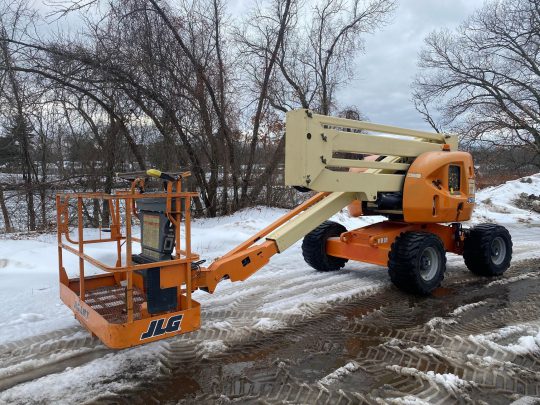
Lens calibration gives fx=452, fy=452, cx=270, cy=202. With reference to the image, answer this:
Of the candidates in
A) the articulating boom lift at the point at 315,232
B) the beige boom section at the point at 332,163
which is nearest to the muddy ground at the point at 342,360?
the articulating boom lift at the point at 315,232

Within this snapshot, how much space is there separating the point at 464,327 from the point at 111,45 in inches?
386

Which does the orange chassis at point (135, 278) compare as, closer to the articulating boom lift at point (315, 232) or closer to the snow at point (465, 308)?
the articulating boom lift at point (315, 232)

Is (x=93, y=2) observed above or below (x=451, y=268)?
above

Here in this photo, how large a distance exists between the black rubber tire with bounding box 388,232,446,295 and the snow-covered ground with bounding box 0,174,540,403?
502mm

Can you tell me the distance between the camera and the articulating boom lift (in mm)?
3934

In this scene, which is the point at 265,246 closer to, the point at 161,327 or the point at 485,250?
the point at 161,327

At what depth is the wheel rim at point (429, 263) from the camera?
6184 millimetres

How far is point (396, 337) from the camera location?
4.52 meters

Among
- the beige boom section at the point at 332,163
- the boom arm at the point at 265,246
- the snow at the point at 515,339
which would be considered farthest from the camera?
the beige boom section at the point at 332,163

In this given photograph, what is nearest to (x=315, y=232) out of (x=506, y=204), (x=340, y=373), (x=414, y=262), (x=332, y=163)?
(x=414, y=262)

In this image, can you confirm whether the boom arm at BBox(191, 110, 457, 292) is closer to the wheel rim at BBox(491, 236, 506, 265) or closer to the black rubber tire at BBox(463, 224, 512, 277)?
the black rubber tire at BBox(463, 224, 512, 277)

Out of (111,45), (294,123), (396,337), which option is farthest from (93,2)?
(396,337)

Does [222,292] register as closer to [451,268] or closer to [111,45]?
[451,268]

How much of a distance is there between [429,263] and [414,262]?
1.81ft
